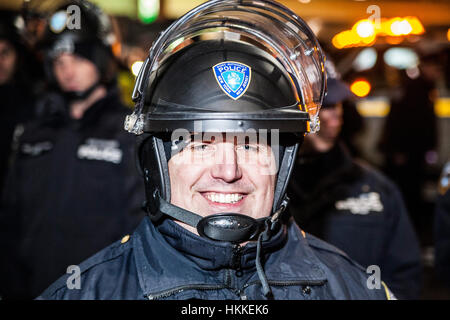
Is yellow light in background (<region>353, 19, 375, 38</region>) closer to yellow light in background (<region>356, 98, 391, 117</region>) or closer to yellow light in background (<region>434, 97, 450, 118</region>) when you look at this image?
yellow light in background (<region>356, 98, 391, 117</region>)

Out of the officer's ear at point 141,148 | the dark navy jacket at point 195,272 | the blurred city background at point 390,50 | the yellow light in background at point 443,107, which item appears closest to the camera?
the dark navy jacket at point 195,272

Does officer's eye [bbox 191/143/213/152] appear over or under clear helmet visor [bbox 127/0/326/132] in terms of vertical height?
under

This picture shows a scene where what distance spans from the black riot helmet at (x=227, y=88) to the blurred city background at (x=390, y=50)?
335cm

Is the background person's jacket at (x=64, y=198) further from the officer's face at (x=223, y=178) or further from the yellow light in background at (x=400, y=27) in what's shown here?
the yellow light in background at (x=400, y=27)

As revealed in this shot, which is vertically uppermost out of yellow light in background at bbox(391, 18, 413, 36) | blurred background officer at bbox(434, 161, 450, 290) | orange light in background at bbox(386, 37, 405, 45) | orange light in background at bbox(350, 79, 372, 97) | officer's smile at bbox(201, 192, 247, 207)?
yellow light in background at bbox(391, 18, 413, 36)

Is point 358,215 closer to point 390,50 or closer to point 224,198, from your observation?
point 224,198

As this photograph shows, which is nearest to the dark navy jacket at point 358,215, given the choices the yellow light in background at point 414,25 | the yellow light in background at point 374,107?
the yellow light in background at point 414,25

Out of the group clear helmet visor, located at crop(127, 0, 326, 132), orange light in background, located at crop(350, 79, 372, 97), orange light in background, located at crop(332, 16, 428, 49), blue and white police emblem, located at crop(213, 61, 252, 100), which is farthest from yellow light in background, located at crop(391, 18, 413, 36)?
blue and white police emblem, located at crop(213, 61, 252, 100)

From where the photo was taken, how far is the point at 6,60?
4559 mm

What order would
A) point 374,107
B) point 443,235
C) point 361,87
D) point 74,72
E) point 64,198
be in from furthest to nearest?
1. point 374,107
2. point 361,87
3. point 74,72
4. point 64,198
5. point 443,235

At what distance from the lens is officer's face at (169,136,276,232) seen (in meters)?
1.67

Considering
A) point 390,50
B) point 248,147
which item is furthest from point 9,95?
point 390,50

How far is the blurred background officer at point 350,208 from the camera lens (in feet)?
9.69

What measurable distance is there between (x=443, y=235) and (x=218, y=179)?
193cm
